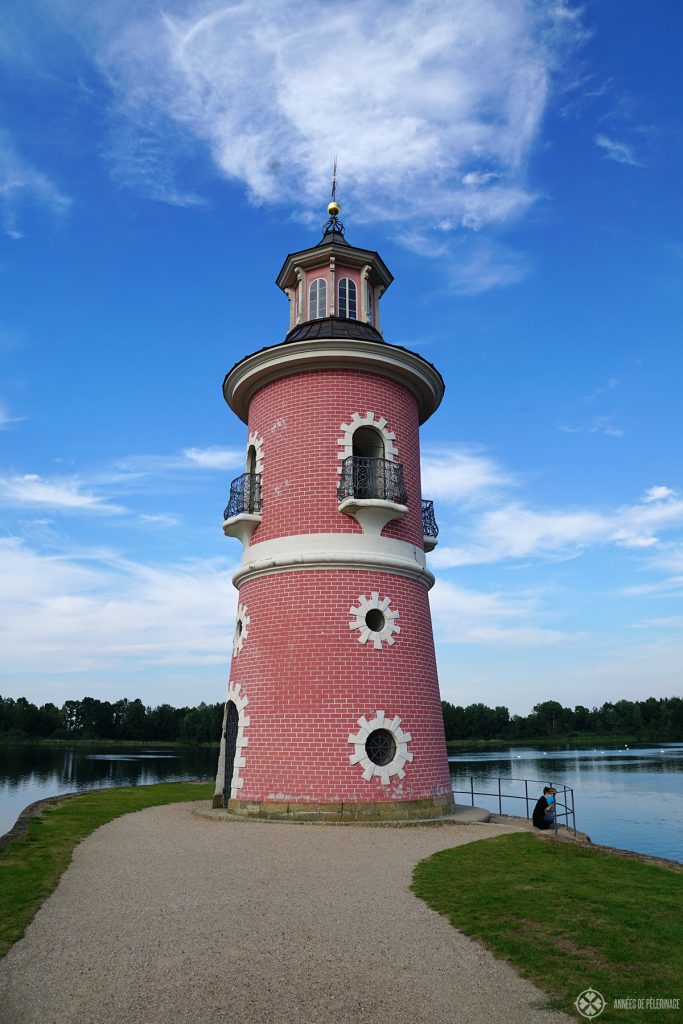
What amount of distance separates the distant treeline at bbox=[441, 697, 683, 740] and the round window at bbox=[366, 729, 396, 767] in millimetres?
97503

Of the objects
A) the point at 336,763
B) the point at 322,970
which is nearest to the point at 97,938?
the point at 322,970

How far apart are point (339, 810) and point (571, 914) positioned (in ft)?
23.2

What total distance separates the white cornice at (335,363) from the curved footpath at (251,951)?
10.5 m

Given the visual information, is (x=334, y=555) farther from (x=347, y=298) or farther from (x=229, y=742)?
(x=347, y=298)

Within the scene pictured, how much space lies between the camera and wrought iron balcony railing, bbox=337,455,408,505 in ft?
53.1

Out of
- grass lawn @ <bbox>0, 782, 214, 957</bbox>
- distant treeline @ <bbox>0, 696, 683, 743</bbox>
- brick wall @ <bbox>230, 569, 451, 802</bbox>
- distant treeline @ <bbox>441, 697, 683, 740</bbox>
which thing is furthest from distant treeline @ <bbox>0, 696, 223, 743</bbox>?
brick wall @ <bbox>230, 569, 451, 802</bbox>

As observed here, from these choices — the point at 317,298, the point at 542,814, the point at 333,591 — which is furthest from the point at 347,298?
the point at 542,814

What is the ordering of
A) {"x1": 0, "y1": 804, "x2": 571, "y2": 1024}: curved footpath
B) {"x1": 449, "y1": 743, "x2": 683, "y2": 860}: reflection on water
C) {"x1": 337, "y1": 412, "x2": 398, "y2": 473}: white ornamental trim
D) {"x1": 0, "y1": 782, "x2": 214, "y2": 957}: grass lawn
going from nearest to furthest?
{"x1": 0, "y1": 804, "x2": 571, "y2": 1024}: curved footpath, {"x1": 0, "y1": 782, "x2": 214, "y2": 957}: grass lawn, {"x1": 337, "y1": 412, "x2": 398, "y2": 473}: white ornamental trim, {"x1": 449, "y1": 743, "x2": 683, "y2": 860}: reflection on water

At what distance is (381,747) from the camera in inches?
587

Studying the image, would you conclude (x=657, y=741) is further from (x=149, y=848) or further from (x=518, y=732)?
(x=149, y=848)

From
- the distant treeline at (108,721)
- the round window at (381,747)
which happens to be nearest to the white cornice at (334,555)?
the round window at (381,747)

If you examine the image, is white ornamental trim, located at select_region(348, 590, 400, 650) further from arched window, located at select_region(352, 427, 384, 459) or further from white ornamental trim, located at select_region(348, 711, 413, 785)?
arched window, located at select_region(352, 427, 384, 459)

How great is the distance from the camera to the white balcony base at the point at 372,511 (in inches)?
620

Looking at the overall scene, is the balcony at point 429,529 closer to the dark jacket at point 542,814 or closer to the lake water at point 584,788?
the dark jacket at point 542,814
